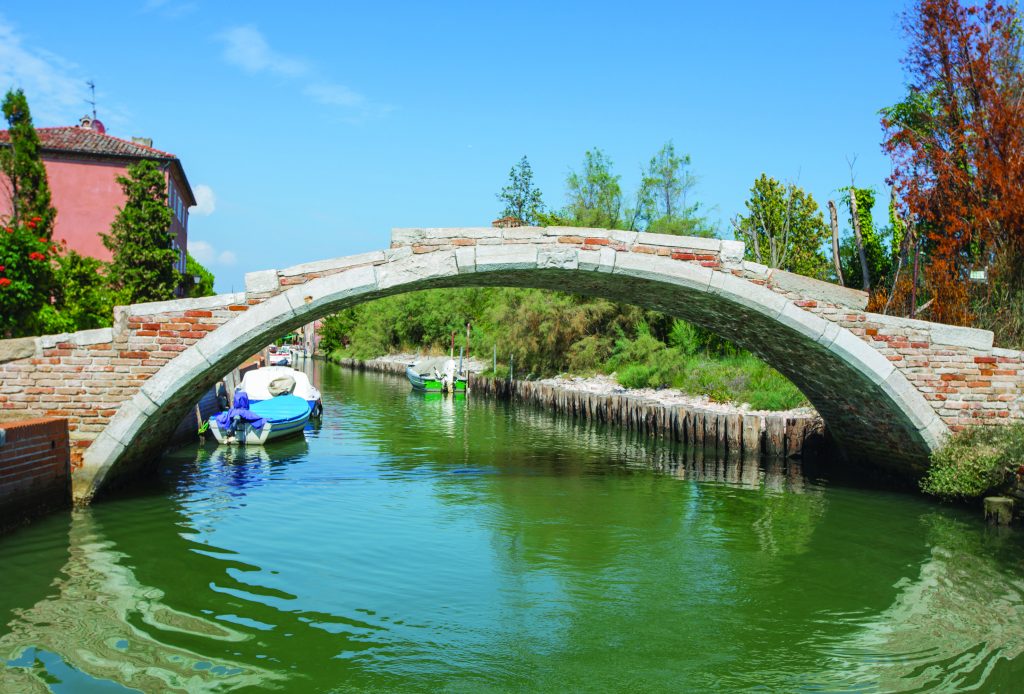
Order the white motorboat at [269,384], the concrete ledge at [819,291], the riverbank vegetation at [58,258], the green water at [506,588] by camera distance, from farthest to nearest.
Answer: the white motorboat at [269,384] → the riverbank vegetation at [58,258] → the concrete ledge at [819,291] → the green water at [506,588]

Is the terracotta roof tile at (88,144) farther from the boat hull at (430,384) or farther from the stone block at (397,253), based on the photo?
the stone block at (397,253)

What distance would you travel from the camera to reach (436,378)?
31500 millimetres

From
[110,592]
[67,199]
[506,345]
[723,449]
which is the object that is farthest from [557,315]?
[110,592]

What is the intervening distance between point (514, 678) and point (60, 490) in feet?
21.6

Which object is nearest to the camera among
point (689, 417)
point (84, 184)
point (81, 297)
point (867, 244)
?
point (689, 417)

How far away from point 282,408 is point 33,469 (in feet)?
26.8

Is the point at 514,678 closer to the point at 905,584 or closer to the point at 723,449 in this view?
the point at 905,584

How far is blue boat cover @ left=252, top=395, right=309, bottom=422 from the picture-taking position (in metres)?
16.6

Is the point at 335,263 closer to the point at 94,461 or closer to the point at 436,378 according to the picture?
the point at 94,461

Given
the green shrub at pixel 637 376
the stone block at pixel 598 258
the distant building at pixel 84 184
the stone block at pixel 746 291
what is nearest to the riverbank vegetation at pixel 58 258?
the distant building at pixel 84 184

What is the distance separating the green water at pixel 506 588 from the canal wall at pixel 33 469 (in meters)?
0.28

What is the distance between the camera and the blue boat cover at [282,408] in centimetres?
1661

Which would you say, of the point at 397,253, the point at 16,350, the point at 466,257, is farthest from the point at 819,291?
the point at 16,350

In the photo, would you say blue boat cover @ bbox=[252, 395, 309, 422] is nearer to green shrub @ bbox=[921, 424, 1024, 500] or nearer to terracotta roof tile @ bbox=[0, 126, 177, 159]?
green shrub @ bbox=[921, 424, 1024, 500]
